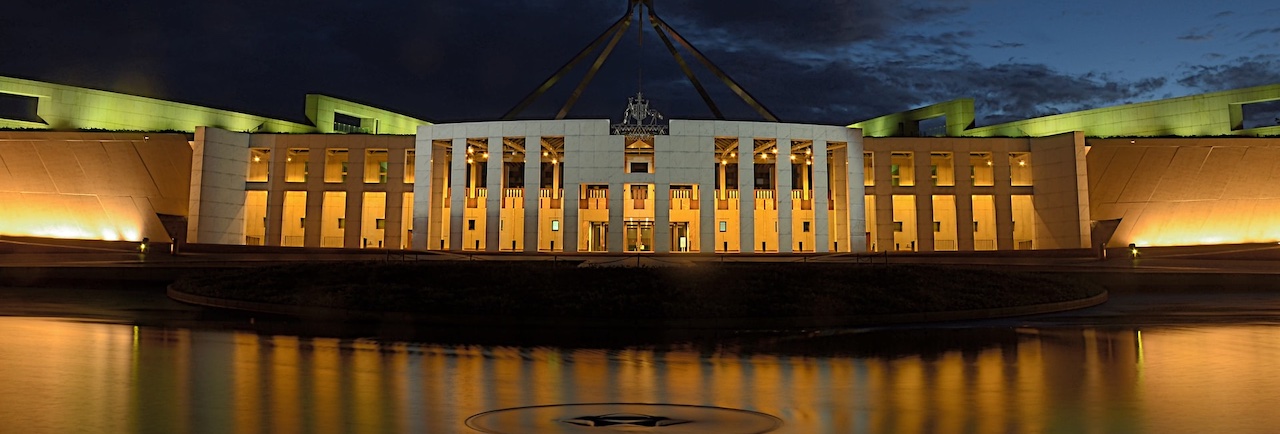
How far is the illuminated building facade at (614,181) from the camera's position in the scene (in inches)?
1859

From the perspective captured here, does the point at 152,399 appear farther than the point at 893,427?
Yes

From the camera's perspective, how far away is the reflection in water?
677 cm

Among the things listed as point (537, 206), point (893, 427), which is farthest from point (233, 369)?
point (537, 206)

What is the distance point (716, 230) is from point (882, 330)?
36591 mm

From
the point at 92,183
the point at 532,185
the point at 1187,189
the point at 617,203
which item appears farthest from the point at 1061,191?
the point at 92,183

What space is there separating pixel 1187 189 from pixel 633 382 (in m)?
51.6

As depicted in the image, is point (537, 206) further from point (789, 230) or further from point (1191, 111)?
point (1191, 111)

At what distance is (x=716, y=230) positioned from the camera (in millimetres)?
52094

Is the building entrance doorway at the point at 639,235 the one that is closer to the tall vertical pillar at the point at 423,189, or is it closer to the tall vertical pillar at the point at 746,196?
the tall vertical pillar at the point at 746,196

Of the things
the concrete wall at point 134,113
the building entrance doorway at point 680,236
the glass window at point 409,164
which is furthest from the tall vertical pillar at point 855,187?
the concrete wall at point 134,113

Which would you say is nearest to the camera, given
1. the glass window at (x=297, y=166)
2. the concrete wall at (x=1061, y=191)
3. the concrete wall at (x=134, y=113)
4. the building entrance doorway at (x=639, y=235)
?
the concrete wall at (x=1061, y=191)

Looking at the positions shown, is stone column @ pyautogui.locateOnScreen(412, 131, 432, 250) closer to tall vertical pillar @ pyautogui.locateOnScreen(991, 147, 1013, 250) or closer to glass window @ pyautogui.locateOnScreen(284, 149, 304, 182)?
glass window @ pyautogui.locateOnScreen(284, 149, 304, 182)

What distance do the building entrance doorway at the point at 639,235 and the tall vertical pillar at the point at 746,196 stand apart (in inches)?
212

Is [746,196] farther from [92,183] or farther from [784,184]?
[92,183]
